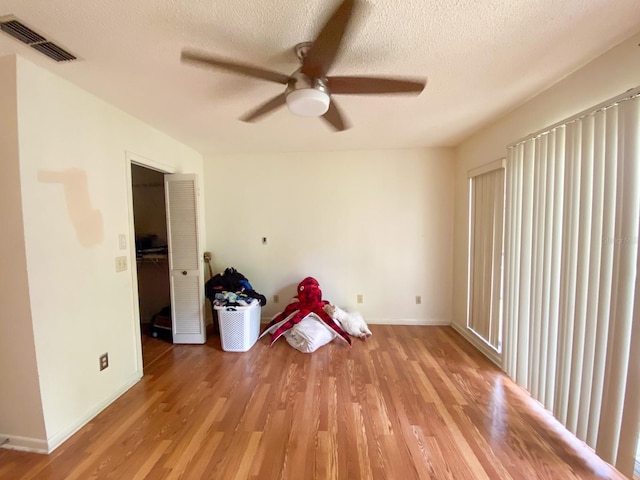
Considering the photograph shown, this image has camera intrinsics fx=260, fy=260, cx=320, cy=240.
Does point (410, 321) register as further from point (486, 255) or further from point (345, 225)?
point (345, 225)

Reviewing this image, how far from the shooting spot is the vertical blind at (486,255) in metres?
2.45

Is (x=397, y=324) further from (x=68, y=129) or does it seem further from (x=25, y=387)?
(x=68, y=129)

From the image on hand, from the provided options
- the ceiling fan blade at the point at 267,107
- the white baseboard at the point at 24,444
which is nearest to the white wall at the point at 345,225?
the ceiling fan blade at the point at 267,107

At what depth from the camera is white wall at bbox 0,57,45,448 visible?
1420mm

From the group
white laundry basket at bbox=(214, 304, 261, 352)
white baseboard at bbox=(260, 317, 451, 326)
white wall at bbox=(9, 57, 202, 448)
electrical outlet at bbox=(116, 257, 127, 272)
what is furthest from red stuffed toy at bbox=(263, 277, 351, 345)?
electrical outlet at bbox=(116, 257, 127, 272)

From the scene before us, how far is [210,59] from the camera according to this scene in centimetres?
120

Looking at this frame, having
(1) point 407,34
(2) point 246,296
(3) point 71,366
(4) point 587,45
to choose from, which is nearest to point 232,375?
(2) point 246,296

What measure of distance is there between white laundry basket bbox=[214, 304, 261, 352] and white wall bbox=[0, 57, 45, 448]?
4.47 ft

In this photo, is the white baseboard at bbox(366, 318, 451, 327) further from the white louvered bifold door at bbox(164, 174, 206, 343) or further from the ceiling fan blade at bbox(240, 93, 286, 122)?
the ceiling fan blade at bbox(240, 93, 286, 122)

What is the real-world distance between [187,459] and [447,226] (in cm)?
338

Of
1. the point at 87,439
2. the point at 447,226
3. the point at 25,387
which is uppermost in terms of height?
the point at 447,226

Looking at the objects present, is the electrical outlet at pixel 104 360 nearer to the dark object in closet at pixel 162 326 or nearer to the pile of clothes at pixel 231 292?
the pile of clothes at pixel 231 292

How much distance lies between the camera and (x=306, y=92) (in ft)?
4.56

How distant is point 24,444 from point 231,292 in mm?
1689
